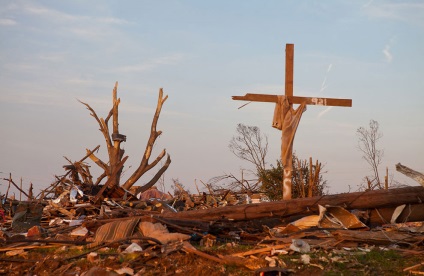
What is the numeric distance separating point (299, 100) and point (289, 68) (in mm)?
907

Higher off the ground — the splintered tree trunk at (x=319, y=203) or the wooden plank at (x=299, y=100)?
the wooden plank at (x=299, y=100)

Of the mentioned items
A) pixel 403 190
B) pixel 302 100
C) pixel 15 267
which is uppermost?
pixel 302 100

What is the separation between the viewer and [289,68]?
13492 millimetres

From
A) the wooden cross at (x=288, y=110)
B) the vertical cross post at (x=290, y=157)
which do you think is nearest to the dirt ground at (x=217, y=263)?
the vertical cross post at (x=290, y=157)

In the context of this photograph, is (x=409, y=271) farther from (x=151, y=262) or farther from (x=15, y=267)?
(x=15, y=267)

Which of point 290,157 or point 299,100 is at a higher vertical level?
point 299,100

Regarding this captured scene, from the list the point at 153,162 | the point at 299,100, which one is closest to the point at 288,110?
the point at 299,100

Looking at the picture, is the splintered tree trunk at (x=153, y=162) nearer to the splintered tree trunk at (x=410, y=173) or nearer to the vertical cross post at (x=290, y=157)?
the vertical cross post at (x=290, y=157)

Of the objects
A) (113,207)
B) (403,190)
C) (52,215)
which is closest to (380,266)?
(403,190)

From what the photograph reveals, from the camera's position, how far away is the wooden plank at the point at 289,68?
13.2 meters

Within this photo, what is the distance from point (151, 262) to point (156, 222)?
1.92m

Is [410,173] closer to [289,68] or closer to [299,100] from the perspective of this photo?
[299,100]

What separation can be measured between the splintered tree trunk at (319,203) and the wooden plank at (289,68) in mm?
3119

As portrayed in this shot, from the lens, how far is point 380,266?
8.09 meters
